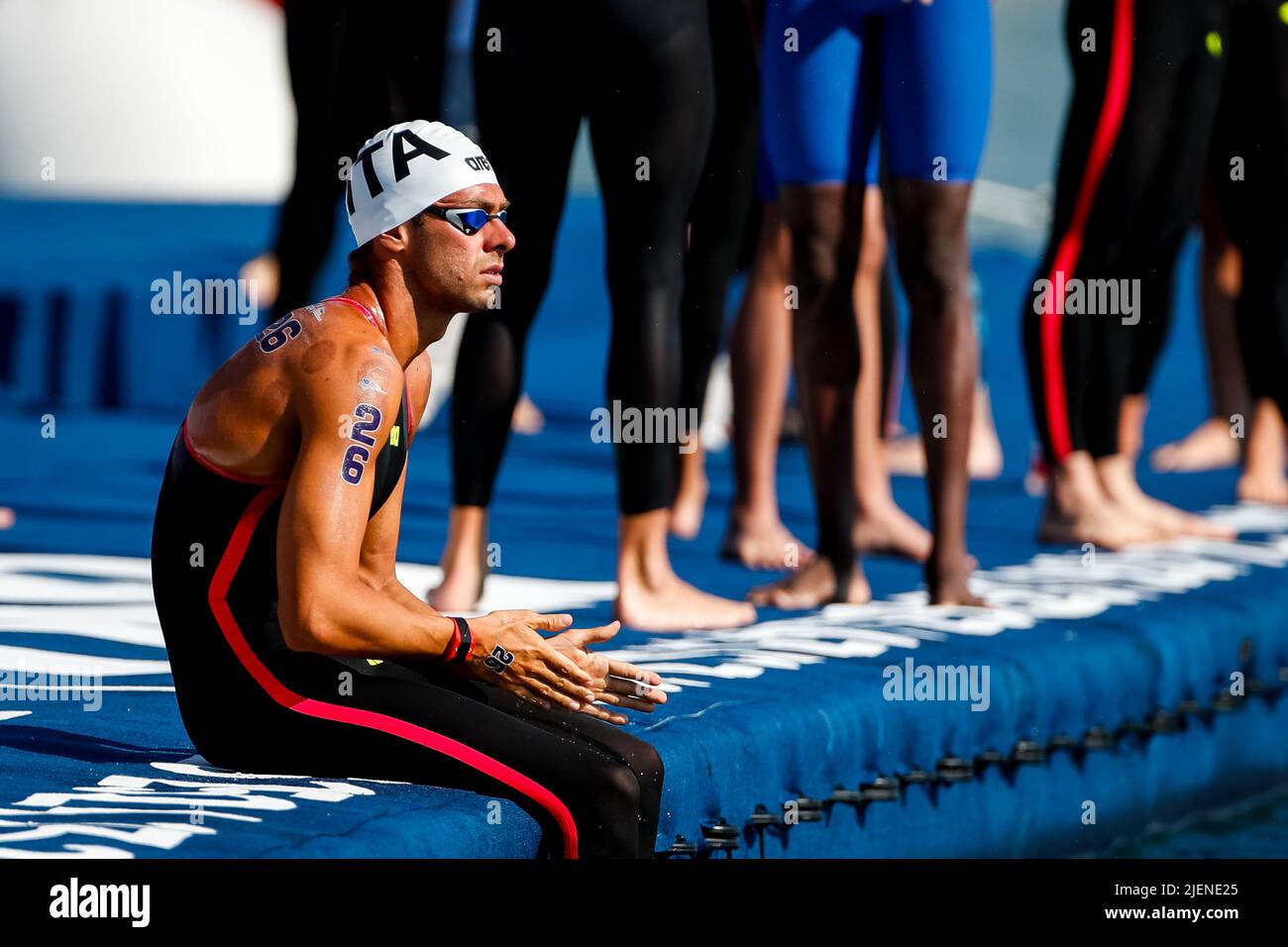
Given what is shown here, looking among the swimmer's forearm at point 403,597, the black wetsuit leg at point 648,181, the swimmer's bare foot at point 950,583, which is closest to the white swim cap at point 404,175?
the swimmer's forearm at point 403,597

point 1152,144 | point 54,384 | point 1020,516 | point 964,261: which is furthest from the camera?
point 54,384

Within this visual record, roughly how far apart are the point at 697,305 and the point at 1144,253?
56.6 inches

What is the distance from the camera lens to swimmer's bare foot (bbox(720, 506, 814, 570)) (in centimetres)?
520

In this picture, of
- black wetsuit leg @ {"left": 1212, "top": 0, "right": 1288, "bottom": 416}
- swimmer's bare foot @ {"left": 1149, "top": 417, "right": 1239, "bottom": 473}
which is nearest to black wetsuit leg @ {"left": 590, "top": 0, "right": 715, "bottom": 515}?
black wetsuit leg @ {"left": 1212, "top": 0, "right": 1288, "bottom": 416}

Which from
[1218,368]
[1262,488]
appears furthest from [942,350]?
[1218,368]

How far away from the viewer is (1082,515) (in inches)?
218

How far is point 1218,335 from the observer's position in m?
7.08

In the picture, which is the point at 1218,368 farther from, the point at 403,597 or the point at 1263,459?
the point at 403,597

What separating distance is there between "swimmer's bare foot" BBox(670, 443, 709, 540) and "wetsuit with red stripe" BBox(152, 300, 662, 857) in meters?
2.83

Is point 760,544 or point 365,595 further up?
point 365,595

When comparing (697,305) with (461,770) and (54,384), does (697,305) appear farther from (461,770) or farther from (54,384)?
(54,384)

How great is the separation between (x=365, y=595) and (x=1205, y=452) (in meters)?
5.33

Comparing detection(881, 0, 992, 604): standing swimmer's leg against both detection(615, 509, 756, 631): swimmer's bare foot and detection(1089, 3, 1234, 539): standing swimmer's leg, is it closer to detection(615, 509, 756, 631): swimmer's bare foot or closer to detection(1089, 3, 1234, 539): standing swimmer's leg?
detection(615, 509, 756, 631): swimmer's bare foot
